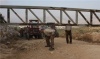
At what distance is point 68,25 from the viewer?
2309cm

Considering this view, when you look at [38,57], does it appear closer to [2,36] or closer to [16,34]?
[2,36]

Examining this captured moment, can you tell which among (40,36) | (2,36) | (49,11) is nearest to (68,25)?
(49,11)

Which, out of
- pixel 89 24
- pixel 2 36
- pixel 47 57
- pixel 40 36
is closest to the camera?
pixel 47 57

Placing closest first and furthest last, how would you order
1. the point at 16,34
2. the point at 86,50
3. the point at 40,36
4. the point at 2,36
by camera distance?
the point at 86,50 → the point at 2,36 → the point at 40,36 → the point at 16,34

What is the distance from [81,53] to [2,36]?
12.2 meters

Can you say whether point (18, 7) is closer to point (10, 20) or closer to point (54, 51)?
point (10, 20)

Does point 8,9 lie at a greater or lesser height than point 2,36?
greater

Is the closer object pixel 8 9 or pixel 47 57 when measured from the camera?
pixel 47 57

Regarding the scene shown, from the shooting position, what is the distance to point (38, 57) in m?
18.1

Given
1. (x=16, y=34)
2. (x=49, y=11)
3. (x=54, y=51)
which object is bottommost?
(x=16, y=34)

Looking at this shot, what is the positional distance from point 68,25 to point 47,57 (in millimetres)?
5693

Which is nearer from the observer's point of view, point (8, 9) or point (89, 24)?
point (8, 9)

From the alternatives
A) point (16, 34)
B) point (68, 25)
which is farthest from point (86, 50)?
point (16, 34)

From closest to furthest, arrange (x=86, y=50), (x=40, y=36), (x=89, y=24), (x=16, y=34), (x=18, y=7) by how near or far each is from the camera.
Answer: (x=86, y=50), (x=18, y=7), (x=89, y=24), (x=40, y=36), (x=16, y=34)
